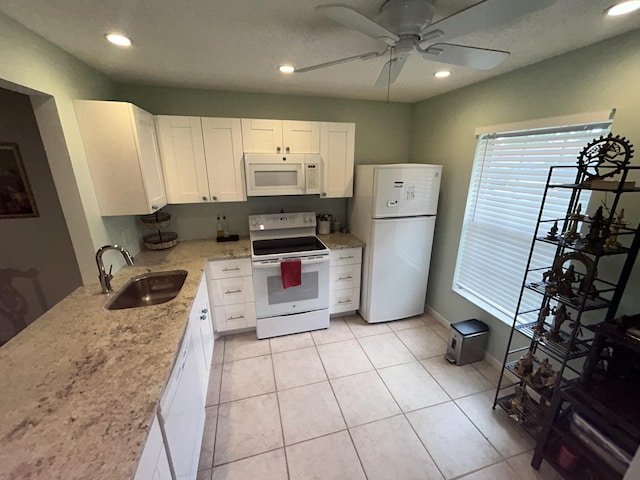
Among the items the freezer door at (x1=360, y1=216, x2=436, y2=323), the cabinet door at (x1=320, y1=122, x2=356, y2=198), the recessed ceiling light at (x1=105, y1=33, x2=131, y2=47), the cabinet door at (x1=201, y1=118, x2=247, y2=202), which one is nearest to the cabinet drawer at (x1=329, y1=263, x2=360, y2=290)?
the freezer door at (x1=360, y1=216, x2=436, y2=323)

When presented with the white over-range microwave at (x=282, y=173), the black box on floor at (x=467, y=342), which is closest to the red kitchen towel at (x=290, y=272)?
the white over-range microwave at (x=282, y=173)

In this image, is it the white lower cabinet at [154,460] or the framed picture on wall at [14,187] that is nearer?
the white lower cabinet at [154,460]

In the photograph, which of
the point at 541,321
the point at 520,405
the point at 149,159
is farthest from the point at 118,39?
the point at 520,405

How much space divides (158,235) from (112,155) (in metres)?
1.05

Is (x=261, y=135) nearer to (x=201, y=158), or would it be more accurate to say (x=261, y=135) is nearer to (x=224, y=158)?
(x=224, y=158)

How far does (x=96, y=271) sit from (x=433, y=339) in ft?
9.73

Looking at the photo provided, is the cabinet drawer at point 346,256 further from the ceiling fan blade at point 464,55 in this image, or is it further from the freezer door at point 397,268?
the ceiling fan blade at point 464,55

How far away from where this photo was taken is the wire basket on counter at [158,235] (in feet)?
8.25

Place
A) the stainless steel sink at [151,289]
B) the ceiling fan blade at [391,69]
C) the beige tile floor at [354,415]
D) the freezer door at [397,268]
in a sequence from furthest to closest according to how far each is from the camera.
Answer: the freezer door at [397,268]
the stainless steel sink at [151,289]
the beige tile floor at [354,415]
the ceiling fan blade at [391,69]

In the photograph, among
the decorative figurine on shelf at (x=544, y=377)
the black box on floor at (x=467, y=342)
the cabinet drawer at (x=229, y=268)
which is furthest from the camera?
the cabinet drawer at (x=229, y=268)

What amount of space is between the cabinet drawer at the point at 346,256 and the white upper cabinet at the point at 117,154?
66.6 inches

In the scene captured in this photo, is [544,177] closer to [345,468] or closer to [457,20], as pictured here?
[457,20]

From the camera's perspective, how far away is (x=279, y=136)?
2.59 m

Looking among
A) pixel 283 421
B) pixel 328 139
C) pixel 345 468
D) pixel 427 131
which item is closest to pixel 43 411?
pixel 283 421
